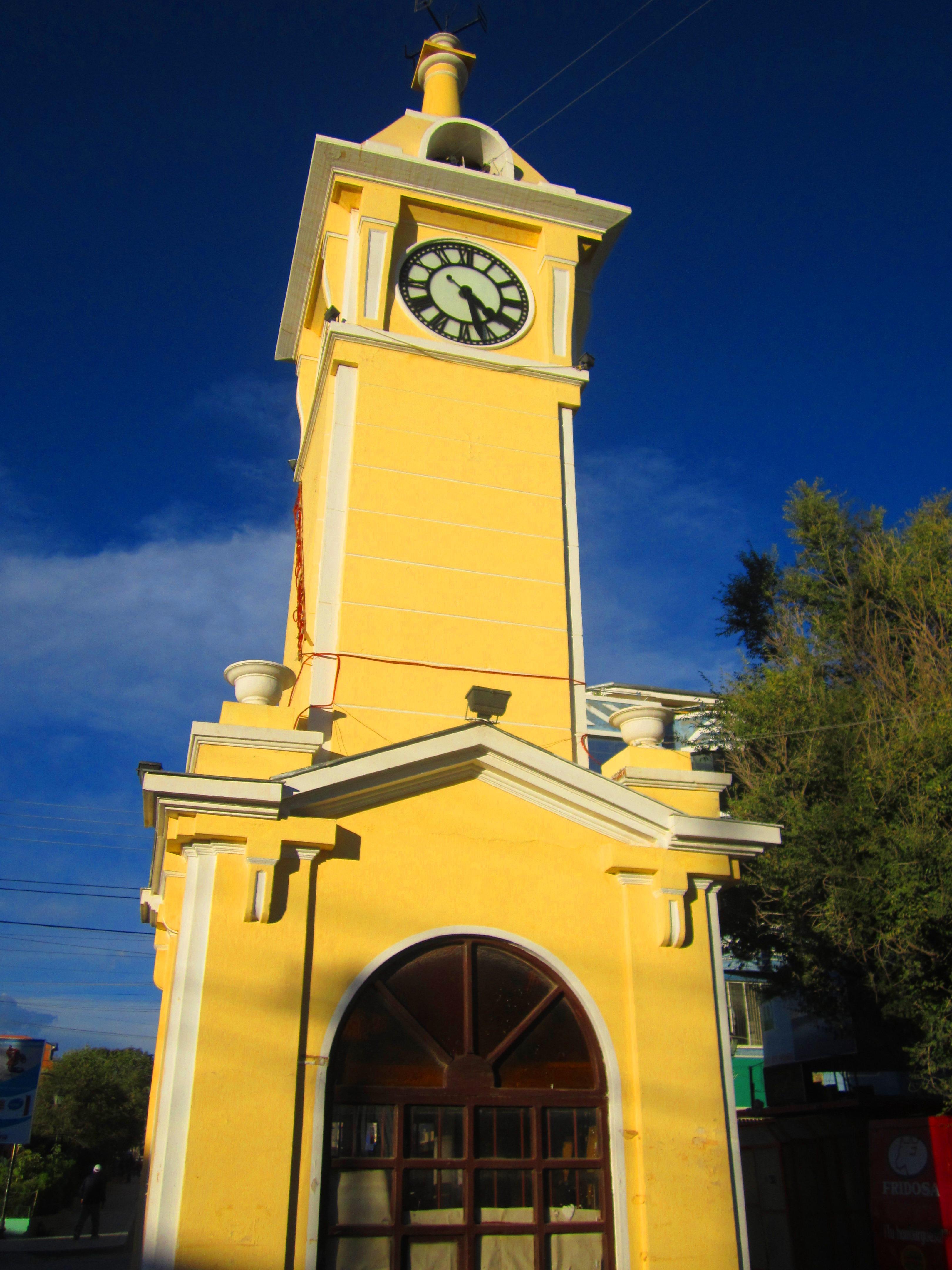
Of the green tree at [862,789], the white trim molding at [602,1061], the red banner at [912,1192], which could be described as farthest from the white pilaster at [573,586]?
the red banner at [912,1192]

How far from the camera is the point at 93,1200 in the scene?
2230cm

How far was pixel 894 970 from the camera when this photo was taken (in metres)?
13.7

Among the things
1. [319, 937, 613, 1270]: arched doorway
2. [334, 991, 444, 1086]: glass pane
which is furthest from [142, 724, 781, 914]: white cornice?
[334, 991, 444, 1086]: glass pane

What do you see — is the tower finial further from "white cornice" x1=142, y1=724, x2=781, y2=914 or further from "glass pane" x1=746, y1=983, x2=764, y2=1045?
"glass pane" x1=746, y1=983, x2=764, y2=1045

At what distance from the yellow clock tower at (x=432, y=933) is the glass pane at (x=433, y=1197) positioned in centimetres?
2

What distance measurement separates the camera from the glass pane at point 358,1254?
7.37m

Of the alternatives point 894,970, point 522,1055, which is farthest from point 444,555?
point 894,970

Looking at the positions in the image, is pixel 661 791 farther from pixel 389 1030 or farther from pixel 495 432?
pixel 495 432

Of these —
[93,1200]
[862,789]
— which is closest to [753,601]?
[862,789]

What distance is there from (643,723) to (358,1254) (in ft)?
16.9

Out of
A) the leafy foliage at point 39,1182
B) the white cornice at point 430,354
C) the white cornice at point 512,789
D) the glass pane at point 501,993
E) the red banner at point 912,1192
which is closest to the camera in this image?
the glass pane at point 501,993

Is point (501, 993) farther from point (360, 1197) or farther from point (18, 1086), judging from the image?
point (18, 1086)

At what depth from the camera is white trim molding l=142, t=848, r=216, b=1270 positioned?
23.1 feet

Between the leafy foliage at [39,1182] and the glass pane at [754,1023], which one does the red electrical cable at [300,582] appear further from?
the glass pane at [754,1023]
